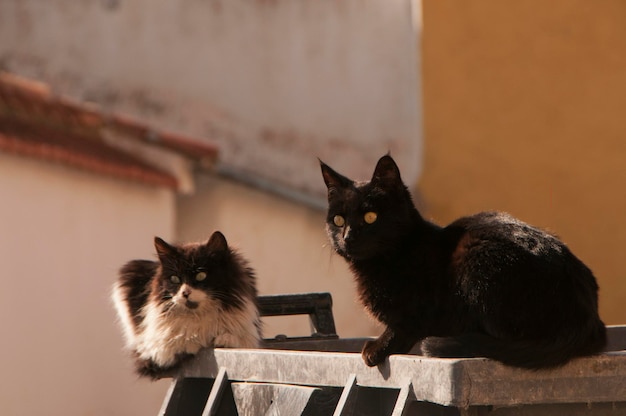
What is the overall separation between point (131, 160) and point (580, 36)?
505 centimetres

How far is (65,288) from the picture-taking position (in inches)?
343

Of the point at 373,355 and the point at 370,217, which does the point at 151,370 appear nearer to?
the point at 370,217

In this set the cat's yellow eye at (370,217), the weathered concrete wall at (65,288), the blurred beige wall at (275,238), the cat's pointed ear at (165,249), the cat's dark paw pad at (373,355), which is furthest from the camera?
the blurred beige wall at (275,238)

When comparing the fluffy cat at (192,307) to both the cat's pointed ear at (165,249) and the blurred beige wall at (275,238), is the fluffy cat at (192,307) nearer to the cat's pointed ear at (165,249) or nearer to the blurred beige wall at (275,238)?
the cat's pointed ear at (165,249)

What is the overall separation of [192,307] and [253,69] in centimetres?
866

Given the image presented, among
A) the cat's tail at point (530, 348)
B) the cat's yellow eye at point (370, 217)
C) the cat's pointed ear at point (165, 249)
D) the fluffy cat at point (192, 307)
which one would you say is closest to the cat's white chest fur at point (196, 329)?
the fluffy cat at point (192, 307)

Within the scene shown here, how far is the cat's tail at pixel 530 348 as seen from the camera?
2580 millimetres

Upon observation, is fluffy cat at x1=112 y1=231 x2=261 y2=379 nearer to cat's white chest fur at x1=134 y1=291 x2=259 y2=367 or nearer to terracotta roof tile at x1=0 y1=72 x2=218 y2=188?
cat's white chest fur at x1=134 y1=291 x2=259 y2=367

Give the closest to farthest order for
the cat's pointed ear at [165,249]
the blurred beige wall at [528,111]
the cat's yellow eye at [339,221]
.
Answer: the cat's yellow eye at [339,221] < the cat's pointed ear at [165,249] < the blurred beige wall at [528,111]

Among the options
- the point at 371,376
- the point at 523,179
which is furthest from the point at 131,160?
the point at 371,376

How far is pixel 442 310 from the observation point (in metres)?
3.01

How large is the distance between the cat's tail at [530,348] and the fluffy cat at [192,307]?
148 centimetres

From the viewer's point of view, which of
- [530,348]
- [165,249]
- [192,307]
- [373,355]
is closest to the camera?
[530,348]

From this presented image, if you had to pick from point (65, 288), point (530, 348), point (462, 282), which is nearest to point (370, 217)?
point (462, 282)
